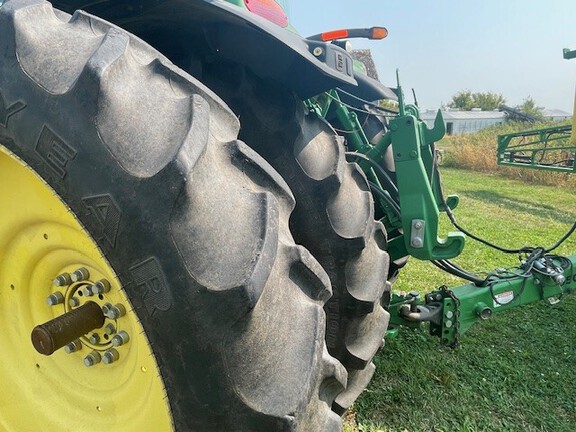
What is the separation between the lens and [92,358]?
1.14 meters

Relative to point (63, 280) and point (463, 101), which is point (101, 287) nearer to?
point (63, 280)

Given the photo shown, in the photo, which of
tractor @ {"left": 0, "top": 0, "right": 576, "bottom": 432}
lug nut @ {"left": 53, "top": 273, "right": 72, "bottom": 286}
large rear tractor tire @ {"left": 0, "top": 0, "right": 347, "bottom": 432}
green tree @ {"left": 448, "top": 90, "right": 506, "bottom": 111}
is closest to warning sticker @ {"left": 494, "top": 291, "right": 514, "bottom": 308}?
tractor @ {"left": 0, "top": 0, "right": 576, "bottom": 432}

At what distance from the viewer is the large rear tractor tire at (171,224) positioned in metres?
0.85

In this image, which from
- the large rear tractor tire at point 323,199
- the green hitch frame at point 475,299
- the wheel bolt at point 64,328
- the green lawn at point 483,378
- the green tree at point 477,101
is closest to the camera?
the wheel bolt at point 64,328

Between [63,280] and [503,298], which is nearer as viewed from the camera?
[63,280]

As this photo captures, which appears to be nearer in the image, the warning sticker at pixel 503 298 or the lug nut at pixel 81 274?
the lug nut at pixel 81 274

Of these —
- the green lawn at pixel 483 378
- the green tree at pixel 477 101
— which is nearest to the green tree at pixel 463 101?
the green tree at pixel 477 101

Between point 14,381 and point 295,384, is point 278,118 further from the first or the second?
point 14,381

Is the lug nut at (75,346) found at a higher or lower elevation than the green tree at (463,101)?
higher

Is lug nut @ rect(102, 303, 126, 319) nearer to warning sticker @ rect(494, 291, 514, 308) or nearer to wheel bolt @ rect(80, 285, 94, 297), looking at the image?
wheel bolt @ rect(80, 285, 94, 297)

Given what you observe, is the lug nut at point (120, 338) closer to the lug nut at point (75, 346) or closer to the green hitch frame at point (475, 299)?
the lug nut at point (75, 346)

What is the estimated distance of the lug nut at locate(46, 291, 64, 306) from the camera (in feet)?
3.84

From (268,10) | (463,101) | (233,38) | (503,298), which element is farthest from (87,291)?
(463,101)

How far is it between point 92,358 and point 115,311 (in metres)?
0.17
